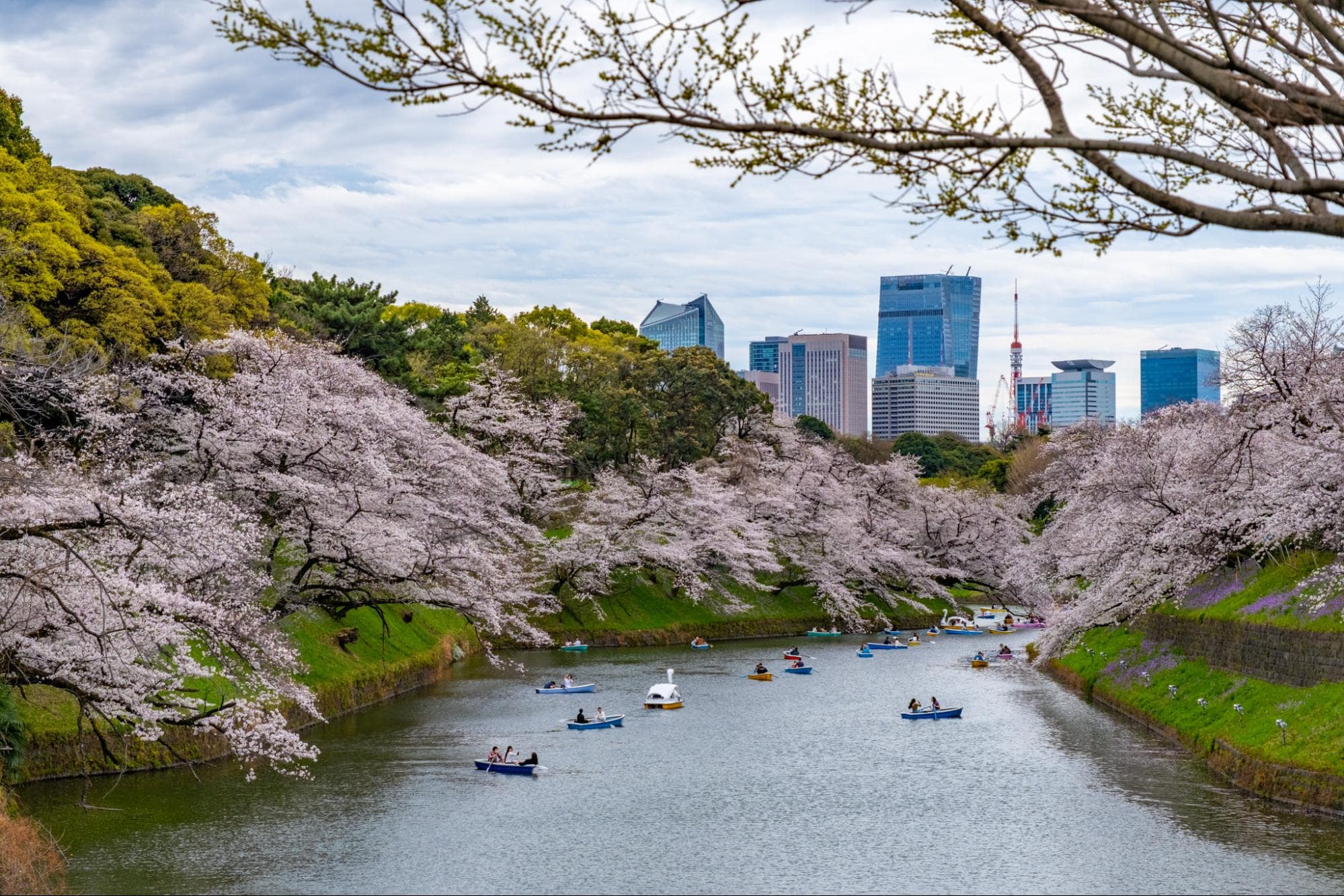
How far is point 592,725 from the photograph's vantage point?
38906 millimetres

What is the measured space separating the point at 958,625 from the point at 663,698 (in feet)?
122

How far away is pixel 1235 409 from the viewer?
37.0 metres

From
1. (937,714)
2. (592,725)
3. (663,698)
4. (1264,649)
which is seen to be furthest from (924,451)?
(1264,649)

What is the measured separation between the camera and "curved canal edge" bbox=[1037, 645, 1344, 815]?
25.4 meters

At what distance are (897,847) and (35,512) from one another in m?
17.4

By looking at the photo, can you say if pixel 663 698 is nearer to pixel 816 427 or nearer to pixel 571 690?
pixel 571 690

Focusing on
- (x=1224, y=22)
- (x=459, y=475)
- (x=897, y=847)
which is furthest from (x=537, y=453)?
(x=1224, y=22)

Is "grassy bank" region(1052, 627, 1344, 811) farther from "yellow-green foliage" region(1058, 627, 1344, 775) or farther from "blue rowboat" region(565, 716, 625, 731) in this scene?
"blue rowboat" region(565, 716, 625, 731)

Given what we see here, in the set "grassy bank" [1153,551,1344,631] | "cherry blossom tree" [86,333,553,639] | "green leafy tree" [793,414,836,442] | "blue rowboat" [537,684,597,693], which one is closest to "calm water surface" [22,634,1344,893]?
"blue rowboat" [537,684,597,693]

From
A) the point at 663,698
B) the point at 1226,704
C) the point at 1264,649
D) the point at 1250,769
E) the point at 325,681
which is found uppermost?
the point at 1264,649

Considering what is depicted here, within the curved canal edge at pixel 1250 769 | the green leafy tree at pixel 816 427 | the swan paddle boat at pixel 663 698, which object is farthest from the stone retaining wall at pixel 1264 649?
the green leafy tree at pixel 816 427

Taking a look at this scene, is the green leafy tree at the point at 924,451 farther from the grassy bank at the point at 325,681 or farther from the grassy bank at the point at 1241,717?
the grassy bank at the point at 1241,717

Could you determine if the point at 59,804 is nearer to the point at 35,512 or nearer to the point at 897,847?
the point at 35,512

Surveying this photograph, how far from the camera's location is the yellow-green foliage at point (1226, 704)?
26.7m
